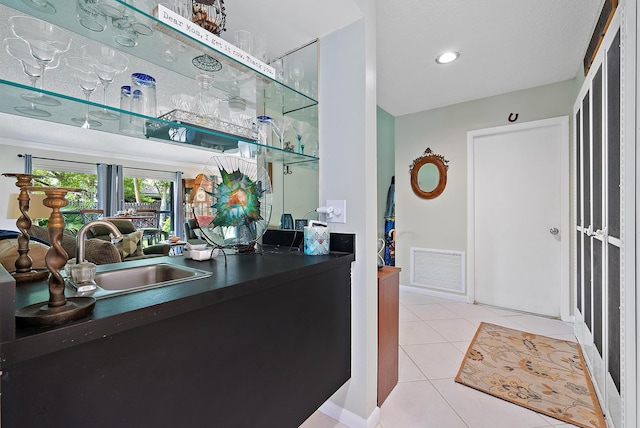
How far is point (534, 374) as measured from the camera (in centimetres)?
193

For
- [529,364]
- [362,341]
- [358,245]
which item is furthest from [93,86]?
[529,364]

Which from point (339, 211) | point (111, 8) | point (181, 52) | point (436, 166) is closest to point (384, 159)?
point (436, 166)

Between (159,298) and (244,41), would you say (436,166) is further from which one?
(159,298)

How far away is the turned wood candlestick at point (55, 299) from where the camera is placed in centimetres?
55

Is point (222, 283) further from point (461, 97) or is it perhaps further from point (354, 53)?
point (461, 97)

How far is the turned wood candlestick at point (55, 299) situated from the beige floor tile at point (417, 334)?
7.64ft

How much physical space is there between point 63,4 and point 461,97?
11.4 ft

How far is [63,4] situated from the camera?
3.09 ft

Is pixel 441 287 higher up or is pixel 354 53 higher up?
pixel 354 53

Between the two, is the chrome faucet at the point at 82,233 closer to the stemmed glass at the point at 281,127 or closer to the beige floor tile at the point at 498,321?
the stemmed glass at the point at 281,127

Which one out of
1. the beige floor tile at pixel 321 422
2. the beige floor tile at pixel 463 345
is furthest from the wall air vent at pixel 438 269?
the beige floor tile at pixel 321 422

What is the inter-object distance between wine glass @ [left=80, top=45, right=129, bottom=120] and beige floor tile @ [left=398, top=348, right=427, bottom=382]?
2.14m

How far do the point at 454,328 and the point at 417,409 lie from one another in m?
1.28

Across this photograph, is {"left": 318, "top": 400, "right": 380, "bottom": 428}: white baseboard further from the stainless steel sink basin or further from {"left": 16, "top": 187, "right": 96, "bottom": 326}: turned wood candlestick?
{"left": 16, "top": 187, "right": 96, "bottom": 326}: turned wood candlestick
